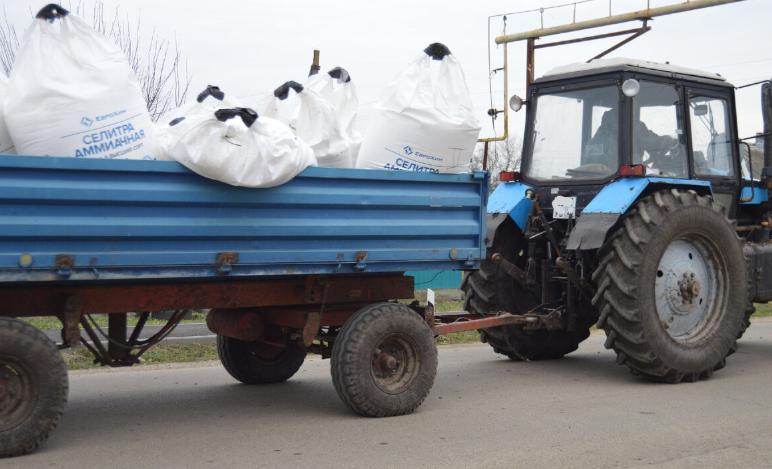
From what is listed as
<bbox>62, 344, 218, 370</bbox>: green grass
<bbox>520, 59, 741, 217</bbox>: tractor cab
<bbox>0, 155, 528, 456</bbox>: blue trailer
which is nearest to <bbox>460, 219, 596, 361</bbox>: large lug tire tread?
<bbox>520, 59, 741, 217</bbox>: tractor cab

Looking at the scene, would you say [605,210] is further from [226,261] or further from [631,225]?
[226,261]

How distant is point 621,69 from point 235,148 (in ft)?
12.9

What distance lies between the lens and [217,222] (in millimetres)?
4738

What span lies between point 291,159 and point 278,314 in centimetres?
135

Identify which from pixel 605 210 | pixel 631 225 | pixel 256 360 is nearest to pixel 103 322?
pixel 256 360

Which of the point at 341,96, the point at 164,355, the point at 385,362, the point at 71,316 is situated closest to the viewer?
the point at 71,316

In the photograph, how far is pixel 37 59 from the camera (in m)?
4.46

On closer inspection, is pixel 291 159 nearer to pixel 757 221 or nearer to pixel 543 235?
pixel 543 235

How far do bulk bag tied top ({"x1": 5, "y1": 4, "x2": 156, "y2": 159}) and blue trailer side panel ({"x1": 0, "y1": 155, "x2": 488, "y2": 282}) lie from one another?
0.82 ft

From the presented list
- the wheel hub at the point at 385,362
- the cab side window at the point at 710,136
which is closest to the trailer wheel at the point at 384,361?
the wheel hub at the point at 385,362

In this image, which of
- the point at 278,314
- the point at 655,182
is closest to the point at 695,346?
the point at 655,182

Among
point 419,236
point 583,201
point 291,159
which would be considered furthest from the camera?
point 583,201

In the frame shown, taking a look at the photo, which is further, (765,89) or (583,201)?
(765,89)

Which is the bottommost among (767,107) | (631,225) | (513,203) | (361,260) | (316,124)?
(361,260)
